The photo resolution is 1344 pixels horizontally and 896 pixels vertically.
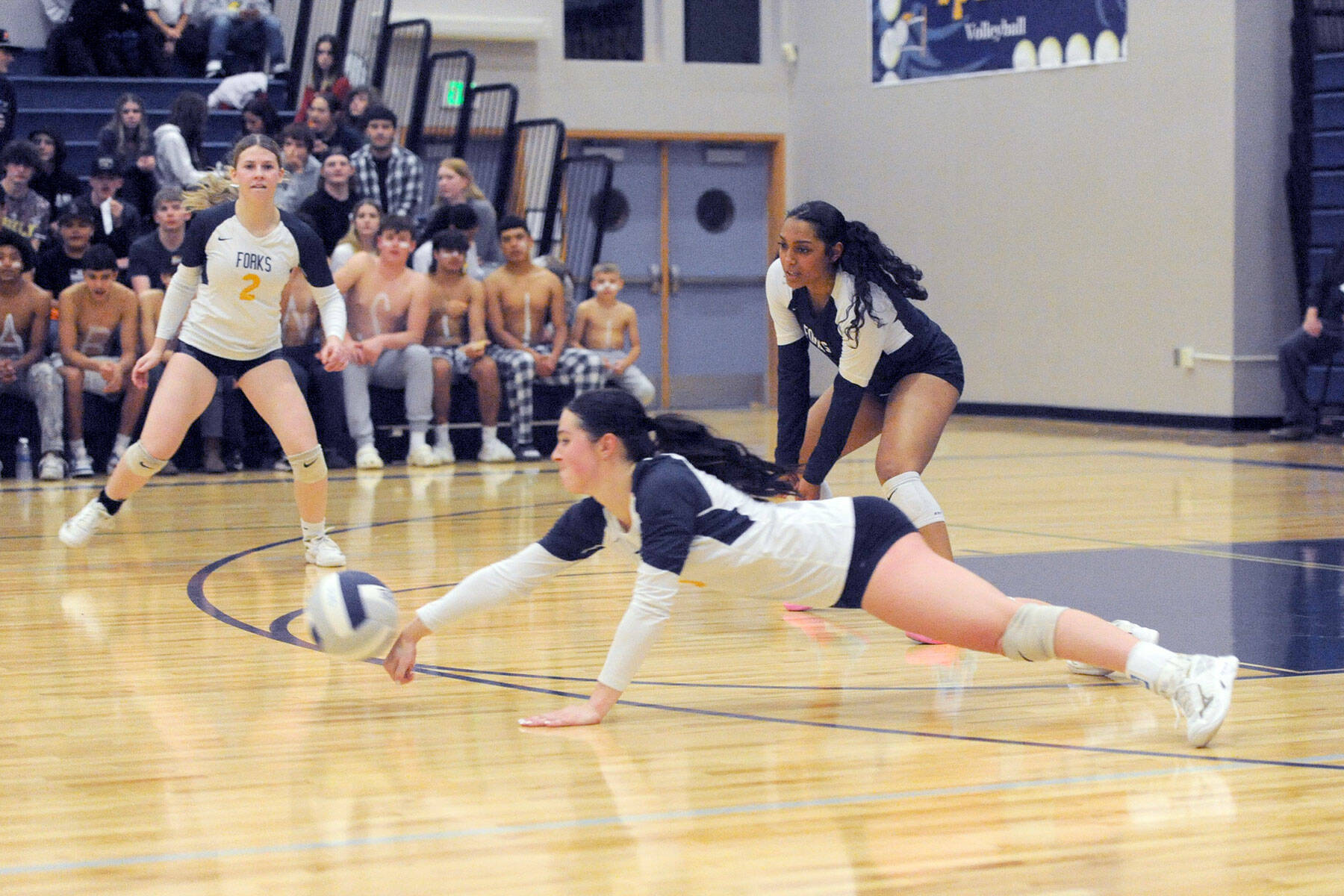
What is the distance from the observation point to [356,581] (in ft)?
12.9

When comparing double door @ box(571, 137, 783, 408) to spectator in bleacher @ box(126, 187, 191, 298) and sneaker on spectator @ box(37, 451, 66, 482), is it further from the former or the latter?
sneaker on spectator @ box(37, 451, 66, 482)

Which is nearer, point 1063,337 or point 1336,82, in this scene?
point 1336,82

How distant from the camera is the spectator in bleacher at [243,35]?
12969 millimetres

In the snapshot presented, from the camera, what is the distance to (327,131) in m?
12.0

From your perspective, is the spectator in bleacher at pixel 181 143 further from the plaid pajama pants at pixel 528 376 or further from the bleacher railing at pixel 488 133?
the bleacher railing at pixel 488 133

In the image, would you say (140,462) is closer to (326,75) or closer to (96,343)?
(96,343)

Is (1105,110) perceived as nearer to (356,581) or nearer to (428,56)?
(428,56)

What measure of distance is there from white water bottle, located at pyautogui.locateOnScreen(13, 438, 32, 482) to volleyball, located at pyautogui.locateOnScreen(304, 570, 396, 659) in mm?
6143

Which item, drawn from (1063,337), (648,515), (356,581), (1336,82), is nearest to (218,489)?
(356,581)

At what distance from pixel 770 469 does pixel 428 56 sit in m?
10.3

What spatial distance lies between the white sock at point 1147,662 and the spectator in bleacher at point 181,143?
8430mm

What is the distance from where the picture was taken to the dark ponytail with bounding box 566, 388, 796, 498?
3.68m

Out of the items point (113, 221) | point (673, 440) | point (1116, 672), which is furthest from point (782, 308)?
point (113, 221)

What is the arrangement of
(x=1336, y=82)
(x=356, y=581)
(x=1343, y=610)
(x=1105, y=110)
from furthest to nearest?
1. (x=1105, y=110)
2. (x=1336, y=82)
3. (x=1343, y=610)
4. (x=356, y=581)
